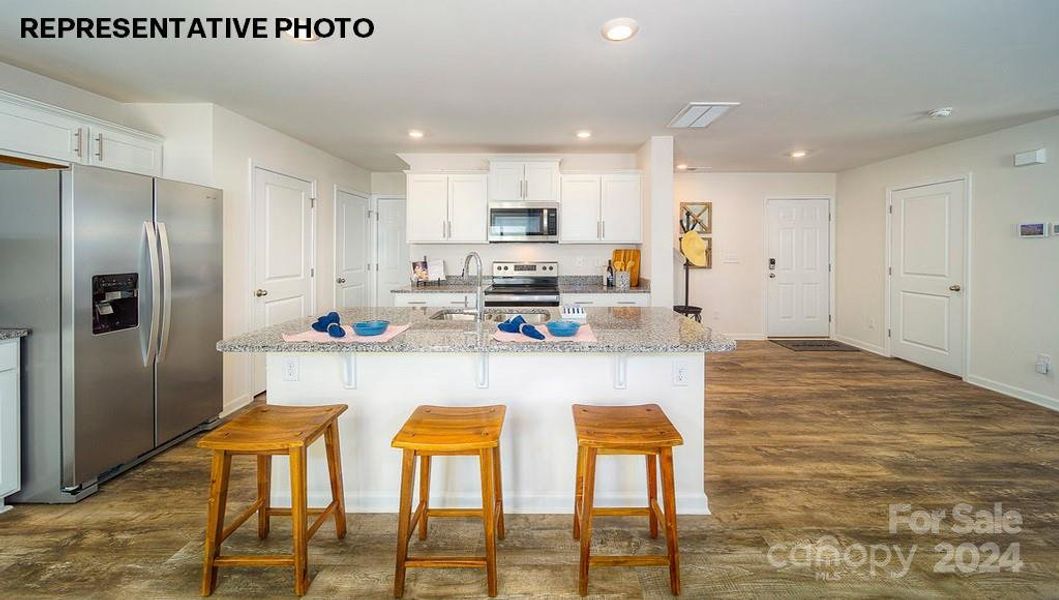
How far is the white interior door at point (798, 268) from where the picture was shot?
632 centimetres

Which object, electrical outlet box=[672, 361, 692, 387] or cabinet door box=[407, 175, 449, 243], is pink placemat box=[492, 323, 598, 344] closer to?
electrical outlet box=[672, 361, 692, 387]

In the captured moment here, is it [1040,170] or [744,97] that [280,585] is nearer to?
[744,97]

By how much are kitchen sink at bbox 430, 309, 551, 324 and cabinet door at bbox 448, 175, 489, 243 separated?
6.55 feet

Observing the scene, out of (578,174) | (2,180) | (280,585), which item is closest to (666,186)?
(578,174)

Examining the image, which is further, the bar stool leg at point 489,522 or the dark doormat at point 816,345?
the dark doormat at point 816,345

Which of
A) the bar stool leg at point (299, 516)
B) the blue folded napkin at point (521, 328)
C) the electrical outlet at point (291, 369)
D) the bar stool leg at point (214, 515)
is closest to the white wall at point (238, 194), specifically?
the electrical outlet at point (291, 369)

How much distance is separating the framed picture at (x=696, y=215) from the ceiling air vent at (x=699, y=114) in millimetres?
2496

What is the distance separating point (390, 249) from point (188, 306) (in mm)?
3276

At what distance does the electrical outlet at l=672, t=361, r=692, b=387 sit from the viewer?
2166mm

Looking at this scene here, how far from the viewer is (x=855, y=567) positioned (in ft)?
5.95

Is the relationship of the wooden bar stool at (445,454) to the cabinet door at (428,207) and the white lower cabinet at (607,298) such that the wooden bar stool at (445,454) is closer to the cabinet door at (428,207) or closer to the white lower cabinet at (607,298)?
the white lower cabinet at (607,298)

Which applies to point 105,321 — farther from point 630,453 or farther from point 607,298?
point 607,298

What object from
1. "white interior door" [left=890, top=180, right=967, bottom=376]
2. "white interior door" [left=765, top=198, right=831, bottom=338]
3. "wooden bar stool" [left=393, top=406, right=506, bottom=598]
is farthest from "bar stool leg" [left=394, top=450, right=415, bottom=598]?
"white interior door" [left=765, top=198, right=831, bottom=338]

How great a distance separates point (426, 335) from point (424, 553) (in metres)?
0.87
